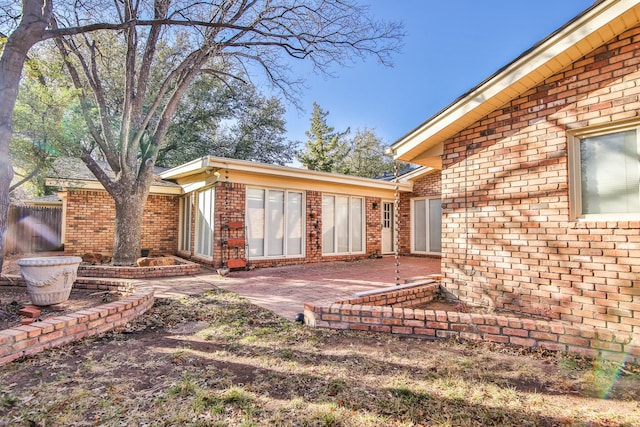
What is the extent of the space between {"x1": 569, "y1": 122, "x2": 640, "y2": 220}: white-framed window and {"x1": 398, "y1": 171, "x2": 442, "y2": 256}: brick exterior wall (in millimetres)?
7815

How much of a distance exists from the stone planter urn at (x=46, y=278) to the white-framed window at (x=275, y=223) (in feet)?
15.1

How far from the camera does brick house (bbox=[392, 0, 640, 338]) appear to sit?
352 cm

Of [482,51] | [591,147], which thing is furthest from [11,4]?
[482,51]

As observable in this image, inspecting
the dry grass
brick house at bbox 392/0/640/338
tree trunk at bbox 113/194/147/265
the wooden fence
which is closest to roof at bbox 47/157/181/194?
tree trunk at bbox 113/194/147/265

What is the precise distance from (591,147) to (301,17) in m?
8.04

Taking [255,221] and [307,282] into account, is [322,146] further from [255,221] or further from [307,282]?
[307,282]

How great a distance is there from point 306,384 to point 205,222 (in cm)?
766

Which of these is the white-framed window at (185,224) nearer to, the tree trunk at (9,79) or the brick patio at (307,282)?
the brick patio at (307,282)

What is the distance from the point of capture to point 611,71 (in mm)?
3654

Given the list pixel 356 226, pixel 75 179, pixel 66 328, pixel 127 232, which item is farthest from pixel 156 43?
pixel 66 328

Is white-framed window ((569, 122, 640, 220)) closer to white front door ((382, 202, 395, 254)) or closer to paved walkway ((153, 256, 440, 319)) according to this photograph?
paved walkway ((153, 256, 440, 319))

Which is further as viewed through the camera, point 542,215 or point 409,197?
point 409,197

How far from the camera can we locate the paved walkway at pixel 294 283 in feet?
17.9

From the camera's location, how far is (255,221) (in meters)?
9.10
